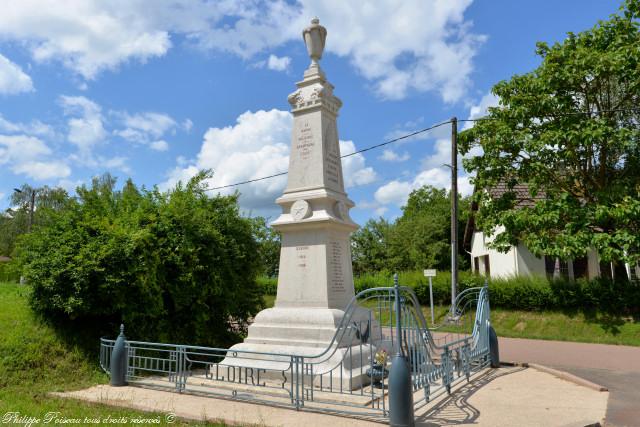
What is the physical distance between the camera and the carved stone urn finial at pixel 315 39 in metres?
9.80

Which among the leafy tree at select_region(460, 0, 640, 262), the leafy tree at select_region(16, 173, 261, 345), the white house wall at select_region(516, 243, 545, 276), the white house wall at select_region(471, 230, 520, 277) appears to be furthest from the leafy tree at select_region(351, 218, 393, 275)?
the leafy tree at select_region(16, 173, 261, 345)

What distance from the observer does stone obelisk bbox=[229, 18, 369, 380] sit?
324 inches

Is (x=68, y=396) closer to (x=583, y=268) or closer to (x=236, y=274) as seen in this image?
(x=236, y=274)

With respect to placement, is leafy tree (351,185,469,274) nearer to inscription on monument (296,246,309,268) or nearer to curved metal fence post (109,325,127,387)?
inscription on monument (296,246,309,268)

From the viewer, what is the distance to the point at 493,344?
31.5 feet

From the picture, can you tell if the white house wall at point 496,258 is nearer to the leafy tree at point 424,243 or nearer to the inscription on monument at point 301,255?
the leafy tree at point 424,243

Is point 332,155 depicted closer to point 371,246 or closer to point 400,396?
point 400,396

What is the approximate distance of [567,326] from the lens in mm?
16719

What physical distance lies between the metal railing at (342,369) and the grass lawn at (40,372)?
0.57 meters

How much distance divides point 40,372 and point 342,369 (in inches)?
209

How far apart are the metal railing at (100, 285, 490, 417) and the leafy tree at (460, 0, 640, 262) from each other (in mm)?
6674

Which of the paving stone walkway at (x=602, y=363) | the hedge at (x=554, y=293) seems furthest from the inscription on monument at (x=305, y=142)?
the hedge at (x=554, y=293)

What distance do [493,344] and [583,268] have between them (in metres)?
15.9

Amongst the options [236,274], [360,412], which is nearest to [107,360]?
[236,274]
